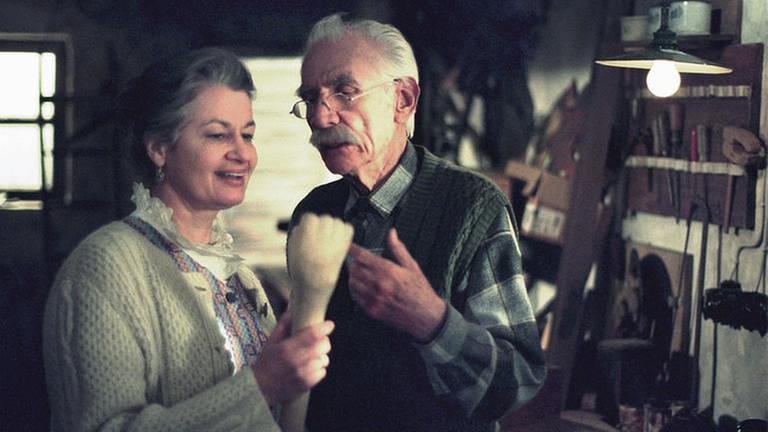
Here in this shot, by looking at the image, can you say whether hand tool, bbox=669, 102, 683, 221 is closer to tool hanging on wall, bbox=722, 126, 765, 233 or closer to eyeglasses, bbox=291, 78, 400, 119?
tool hanging on wall, bbox=722, 126, 765, 233

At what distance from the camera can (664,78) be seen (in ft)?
14.1

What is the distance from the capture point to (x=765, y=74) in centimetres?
446

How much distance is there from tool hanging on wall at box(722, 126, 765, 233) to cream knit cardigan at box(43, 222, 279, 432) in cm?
278

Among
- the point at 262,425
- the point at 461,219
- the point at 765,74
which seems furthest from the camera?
the point at 765,74

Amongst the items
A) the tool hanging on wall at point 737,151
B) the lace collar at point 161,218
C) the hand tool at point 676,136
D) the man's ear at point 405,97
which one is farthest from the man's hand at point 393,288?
the hand tool at point 676,136

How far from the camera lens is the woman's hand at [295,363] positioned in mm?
2158

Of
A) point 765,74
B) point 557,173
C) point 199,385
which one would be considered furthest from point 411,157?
point 557,173

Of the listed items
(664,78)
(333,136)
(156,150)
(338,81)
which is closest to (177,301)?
(156,150)

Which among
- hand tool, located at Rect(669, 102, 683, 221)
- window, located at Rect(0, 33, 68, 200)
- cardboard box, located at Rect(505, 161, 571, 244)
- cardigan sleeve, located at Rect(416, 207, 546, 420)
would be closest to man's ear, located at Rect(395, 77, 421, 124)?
cardigan sleeve, located at Rect(416, 207, 546, 420)

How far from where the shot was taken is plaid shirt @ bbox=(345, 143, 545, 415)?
8.05 ft

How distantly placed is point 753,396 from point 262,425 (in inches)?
115

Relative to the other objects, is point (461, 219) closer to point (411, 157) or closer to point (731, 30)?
point (411, 157)

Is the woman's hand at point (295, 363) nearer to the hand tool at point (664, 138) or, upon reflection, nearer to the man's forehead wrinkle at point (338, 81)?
the man's forehead wrinkle at point (338, 81)

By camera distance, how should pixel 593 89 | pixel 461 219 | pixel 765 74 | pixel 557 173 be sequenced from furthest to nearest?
pixel 557 173
pixel 593 89
pixel 765 74
pixel 461 219
